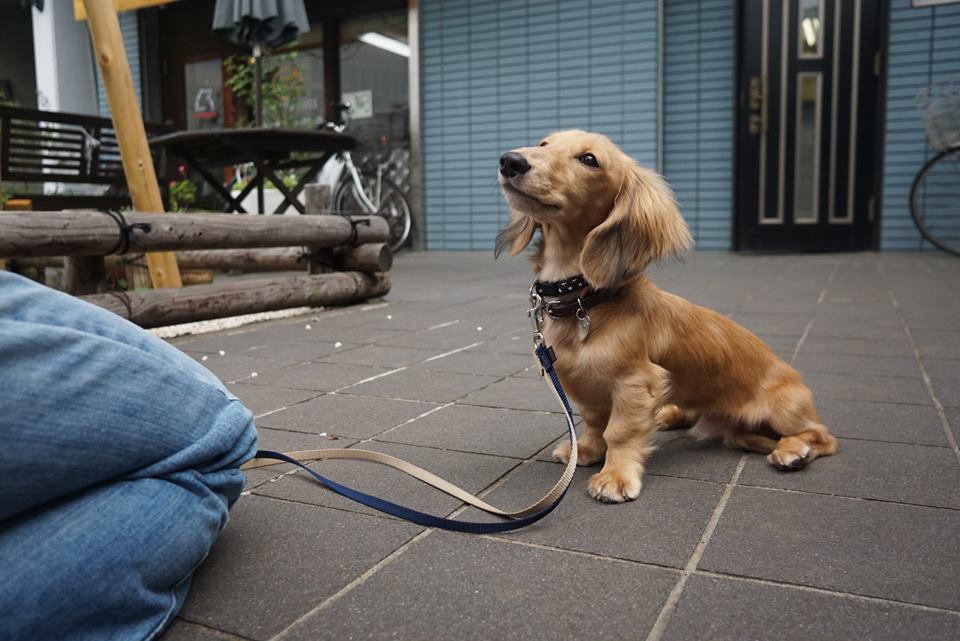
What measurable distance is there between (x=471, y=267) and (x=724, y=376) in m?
6.17

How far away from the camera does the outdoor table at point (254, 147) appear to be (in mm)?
6191

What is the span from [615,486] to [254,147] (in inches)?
213

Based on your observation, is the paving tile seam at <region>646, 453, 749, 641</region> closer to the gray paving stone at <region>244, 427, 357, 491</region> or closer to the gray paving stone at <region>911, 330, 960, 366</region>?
the gray paving stone at <region>244, 427, 357, 491</region>

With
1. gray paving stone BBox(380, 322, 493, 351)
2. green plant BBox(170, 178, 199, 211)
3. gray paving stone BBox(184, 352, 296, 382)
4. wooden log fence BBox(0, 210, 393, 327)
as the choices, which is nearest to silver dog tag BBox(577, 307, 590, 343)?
gray paving stone BBox(184, 352, 296, 382)

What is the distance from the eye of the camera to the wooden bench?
5.70 meters

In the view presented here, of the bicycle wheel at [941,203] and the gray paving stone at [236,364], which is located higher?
the bicycle wheel at [941,203]

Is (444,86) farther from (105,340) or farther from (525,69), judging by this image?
(105,340)

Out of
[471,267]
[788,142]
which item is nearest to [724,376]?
[471,267]

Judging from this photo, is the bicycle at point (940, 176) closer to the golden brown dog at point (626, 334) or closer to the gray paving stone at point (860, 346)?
the gray paving stone at point (860, 346)

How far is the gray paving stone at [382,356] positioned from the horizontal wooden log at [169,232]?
44.6 inches

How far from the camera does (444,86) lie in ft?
33.4

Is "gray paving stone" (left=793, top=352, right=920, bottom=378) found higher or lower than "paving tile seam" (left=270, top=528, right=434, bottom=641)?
higher

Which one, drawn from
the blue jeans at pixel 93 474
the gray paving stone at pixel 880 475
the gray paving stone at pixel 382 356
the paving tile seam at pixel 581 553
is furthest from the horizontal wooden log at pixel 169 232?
the gray paving stone at pixel 880 475

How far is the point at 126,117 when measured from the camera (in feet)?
16.3
